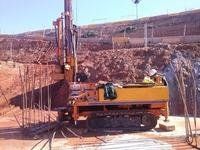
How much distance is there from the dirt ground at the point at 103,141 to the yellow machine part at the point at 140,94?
123 cm

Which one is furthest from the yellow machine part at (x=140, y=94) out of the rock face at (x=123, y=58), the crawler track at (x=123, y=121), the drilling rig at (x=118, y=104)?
the rock face at (x=123, y=58)

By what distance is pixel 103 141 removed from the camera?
15.1 meters

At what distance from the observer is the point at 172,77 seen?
29.1 metres

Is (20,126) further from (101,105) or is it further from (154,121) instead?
(154,121)

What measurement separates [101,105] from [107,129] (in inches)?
36.8

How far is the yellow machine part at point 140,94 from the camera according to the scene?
16297mm

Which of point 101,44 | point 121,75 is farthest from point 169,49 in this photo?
point 101,44

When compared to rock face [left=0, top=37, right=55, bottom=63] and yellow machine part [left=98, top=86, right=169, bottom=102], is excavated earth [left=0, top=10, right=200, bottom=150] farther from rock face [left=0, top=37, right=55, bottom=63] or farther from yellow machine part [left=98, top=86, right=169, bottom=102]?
yellow machine part [left=98, top=86, right=169, bottom=102]

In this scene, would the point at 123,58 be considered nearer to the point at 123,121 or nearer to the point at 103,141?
the point at 123,121

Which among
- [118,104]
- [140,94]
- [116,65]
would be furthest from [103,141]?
[116,65]

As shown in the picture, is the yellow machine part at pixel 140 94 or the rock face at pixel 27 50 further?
the rock face at pixel 27 50

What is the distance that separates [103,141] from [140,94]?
2435 millimetres

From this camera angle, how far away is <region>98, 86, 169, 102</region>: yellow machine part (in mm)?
16297

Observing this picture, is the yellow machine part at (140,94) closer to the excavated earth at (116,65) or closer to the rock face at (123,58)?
the excavated earth at (116,65)
